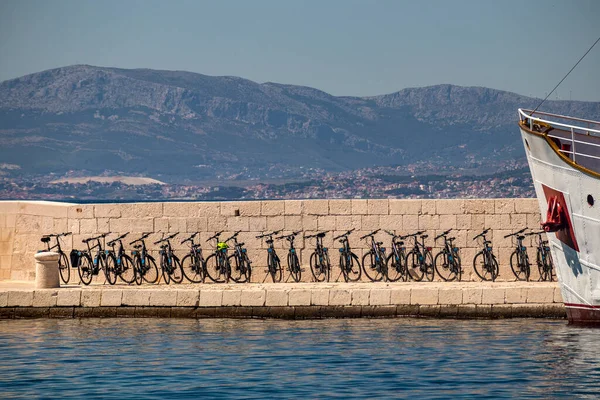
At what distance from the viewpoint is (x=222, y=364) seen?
16.6 m

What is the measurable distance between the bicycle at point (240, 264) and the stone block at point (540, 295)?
20.5 ft

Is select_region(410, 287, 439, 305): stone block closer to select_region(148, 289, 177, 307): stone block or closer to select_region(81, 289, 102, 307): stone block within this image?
select_region(148, 289, 177, 307): stone block

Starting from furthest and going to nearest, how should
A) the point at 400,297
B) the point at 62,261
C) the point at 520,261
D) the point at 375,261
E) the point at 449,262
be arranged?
1. the point at 62,261
2. the point at 375,261
3. the point at 449,262
4. the point at 520,261
5. the point at 400,297

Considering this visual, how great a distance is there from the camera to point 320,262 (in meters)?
24.0

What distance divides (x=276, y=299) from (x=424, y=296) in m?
2.61

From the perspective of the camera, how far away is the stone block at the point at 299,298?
20.7 metres

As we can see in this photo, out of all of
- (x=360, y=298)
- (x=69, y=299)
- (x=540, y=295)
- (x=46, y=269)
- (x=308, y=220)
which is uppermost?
(x=308, y=220)

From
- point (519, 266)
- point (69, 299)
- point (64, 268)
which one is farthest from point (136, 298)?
point (519, 266)

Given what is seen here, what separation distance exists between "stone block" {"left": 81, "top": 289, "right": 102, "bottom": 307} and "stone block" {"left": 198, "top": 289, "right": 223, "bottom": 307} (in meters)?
1.88

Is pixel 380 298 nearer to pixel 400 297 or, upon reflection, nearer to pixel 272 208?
pixel 400 297

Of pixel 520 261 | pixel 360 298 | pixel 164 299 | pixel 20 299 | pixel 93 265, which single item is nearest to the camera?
pixel 360 298

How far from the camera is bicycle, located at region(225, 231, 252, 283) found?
24.1 meters

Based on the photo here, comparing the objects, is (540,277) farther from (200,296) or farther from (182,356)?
(182,356)

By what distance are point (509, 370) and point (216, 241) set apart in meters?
10.2
